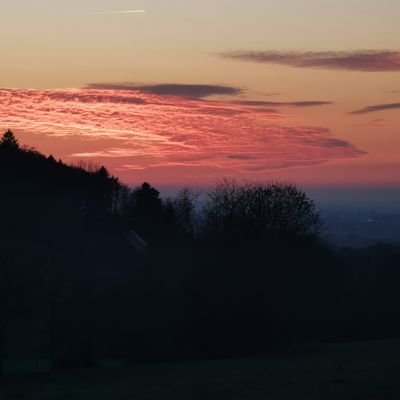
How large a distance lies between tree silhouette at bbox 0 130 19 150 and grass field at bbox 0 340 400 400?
94.1ft

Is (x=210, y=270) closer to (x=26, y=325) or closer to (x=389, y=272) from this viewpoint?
(x=26, y=325)

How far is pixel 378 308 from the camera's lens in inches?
2121

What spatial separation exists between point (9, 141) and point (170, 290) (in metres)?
23.7

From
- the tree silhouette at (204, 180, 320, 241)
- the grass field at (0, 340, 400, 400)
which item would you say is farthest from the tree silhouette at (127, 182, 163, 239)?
the grass field at (0, 340, 400, 400)

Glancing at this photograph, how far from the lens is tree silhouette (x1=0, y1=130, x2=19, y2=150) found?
60.1 metres

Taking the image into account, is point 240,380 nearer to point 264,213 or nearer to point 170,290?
point 170,290

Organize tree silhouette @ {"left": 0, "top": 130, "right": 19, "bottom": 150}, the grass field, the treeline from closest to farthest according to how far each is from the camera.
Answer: the grass field < the treeline < tree silhouette @ {"left": 0, "top": 130, "right": 19, "bottom": 150}

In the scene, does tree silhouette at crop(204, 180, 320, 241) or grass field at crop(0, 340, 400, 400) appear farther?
tree silhouette at crop(204, 180, 320, 241)

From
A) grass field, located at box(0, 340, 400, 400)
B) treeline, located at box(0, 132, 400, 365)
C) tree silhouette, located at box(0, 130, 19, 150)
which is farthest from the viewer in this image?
tree silhouette, located at box(0, 130, 19, 150)

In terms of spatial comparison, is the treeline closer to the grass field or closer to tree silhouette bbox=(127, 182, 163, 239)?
the grass field

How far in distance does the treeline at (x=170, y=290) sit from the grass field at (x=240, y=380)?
5210mm

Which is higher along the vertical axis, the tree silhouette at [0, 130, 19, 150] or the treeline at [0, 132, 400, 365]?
the tree silhouette at [0, 130, 19, 150]

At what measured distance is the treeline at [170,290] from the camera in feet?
127

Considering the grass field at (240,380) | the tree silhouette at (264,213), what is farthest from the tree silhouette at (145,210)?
the grass field at (240,380)
